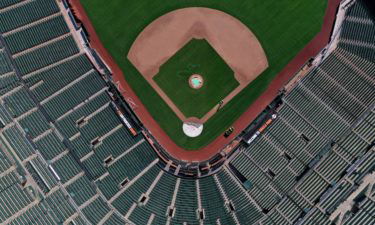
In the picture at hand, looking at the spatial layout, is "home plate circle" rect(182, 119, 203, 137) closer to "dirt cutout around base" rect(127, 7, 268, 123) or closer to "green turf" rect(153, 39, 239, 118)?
"dirt cutout around base" rect(127, 7, 268, 123)

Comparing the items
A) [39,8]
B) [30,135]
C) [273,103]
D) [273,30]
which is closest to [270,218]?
[273,103]

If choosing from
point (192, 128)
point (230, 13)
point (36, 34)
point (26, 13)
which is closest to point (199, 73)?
point (192, 128)

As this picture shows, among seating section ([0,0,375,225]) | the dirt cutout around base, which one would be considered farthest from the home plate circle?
seating section ([0,0,375,225])

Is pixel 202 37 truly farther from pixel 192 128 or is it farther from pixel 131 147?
pixel 131 147

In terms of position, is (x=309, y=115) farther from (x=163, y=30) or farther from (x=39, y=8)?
(x=39, y=8)

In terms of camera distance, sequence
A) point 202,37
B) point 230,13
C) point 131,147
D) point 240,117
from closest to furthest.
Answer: point 131,147 → point 230,13 → point 202,37 → point 240,117
